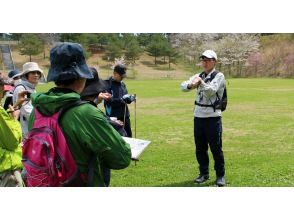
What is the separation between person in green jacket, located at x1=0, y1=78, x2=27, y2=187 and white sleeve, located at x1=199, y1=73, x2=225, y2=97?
104 inches

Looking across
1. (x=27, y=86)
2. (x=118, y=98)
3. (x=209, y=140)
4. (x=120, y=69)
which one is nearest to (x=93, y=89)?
(x=27, y=86)

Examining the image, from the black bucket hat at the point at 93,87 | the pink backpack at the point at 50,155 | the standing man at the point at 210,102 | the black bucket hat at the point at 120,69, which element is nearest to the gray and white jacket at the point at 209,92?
the standing man at the point at 210,102

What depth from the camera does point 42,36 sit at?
5219 centimetres

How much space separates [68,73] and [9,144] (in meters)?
1.72

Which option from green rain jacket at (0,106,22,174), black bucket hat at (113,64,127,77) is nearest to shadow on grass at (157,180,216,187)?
black bucket hat at (113,64,127,77)

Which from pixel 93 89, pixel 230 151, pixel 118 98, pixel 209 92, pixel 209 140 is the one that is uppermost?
pixel 93 89

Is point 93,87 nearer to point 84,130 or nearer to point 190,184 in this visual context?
point 84,130

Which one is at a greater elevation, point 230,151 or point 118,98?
point 118,98

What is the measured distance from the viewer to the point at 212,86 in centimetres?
559

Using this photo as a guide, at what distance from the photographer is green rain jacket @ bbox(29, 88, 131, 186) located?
2.24 m

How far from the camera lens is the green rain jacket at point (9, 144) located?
3.67 meters

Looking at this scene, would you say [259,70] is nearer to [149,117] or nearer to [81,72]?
[149,117]

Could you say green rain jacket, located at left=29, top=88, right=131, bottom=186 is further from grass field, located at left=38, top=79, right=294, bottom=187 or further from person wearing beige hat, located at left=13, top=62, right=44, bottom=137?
grass field, located at left=38, top=79, right=294, bottom=187

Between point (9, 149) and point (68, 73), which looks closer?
point (68, 73)
